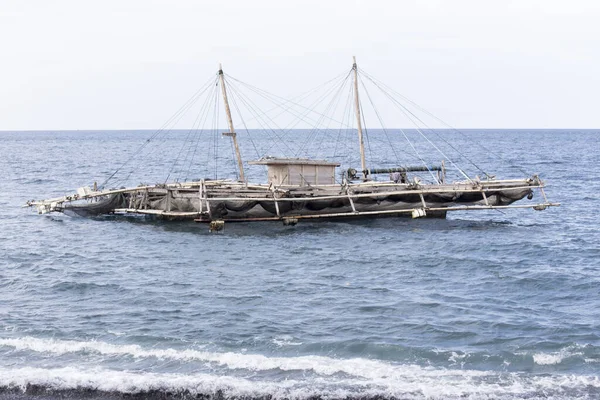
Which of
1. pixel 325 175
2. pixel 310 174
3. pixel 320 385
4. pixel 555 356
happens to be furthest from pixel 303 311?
pixel 325 175

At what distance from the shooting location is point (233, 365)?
1691cm

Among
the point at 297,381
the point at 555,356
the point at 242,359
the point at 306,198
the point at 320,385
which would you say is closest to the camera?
the point at 320,385

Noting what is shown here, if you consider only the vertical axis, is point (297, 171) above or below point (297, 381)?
above

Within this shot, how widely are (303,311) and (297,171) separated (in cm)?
1743

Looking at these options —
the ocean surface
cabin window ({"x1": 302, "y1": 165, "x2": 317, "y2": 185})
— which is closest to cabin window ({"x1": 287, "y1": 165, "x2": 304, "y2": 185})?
cabin window ({"x1": 302, "y1": 165, "x2": 317, "y2": 185})

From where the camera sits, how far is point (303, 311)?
69.5 ft

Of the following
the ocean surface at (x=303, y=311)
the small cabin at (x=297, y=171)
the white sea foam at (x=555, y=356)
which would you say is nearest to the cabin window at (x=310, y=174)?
the small cabin at (x=297, y=171)

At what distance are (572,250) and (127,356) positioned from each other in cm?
2049

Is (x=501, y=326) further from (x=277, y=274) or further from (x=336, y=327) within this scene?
(x=277, y=274)

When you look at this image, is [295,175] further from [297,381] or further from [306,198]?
[297,381]

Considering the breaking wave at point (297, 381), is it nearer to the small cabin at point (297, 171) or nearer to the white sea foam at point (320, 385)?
the white sea foam at point (320, 385)

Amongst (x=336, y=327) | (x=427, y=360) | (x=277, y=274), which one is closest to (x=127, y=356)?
(x=336, y=327)

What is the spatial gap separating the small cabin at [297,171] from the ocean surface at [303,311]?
2863 mm

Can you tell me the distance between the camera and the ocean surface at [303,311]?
1580cm
